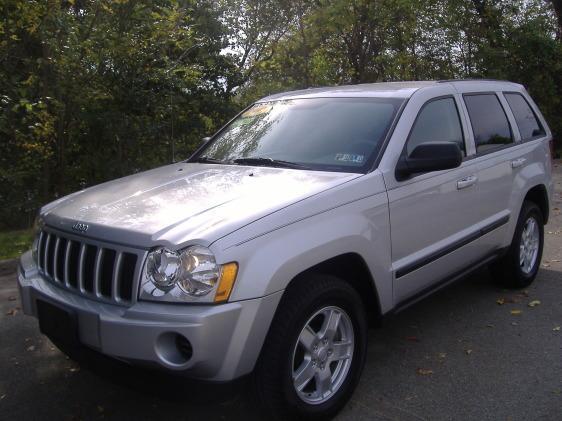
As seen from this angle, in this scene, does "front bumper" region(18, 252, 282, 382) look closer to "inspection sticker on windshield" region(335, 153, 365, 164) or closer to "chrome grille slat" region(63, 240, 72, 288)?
"chrome grille slat" region(63, 240, 72, 288)

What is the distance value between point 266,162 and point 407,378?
5.26 feet

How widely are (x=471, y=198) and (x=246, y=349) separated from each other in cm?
230

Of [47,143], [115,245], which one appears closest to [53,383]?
[115,245]

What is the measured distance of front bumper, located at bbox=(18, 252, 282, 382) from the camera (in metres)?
2.60

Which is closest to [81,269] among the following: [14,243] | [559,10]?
[14,243]

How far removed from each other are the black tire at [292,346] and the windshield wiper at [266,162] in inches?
35.8

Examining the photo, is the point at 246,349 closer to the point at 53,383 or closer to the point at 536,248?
the point at 53,383

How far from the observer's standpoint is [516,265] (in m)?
5.19

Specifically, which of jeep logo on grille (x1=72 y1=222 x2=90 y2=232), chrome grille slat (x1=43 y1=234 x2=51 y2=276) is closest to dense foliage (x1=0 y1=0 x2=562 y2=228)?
chrome grille slat (x1=43 y1=234 x2=51 y2=276)

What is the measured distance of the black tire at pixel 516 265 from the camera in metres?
5.12

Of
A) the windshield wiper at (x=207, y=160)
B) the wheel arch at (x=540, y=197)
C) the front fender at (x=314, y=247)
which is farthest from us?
the wheel arch at (x=540, y=197)

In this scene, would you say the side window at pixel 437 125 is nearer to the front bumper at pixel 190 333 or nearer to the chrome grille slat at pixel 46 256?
the front bumper at pixel 190 333

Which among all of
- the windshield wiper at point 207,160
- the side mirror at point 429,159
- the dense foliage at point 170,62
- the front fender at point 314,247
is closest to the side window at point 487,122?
the side mirror at point 429,159

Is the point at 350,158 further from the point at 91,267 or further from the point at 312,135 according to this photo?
the point at 91,267
